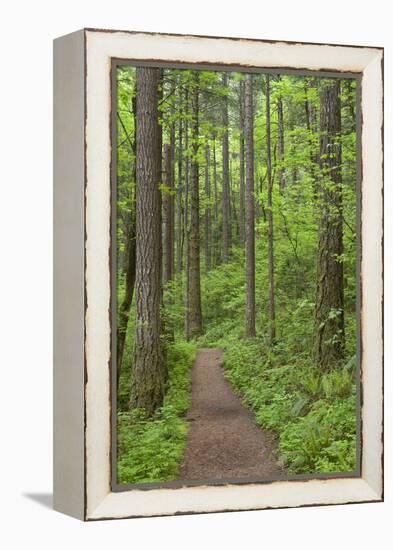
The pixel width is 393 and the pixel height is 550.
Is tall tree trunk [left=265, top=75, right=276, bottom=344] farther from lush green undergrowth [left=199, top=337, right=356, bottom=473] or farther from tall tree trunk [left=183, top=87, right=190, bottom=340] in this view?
tall tree trunk [left=183, top=87, right=190, bottom=340]

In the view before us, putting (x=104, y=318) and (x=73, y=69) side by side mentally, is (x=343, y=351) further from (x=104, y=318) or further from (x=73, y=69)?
(x=73, y=69)

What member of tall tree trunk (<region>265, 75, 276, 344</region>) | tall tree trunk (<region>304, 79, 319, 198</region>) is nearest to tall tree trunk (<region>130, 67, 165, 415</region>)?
tall tree trunk (<region>265, 75, 276, 344</region>)

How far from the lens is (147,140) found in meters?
6.82

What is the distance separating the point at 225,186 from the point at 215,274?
720 mm

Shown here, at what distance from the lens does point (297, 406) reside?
Result: 7.00 meters

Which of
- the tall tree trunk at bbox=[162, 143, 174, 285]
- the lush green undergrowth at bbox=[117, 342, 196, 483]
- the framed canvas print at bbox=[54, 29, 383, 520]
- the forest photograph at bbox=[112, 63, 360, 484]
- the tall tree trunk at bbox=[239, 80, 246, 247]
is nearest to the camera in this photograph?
the framed canvas print at bbox=[54, 29, 383, 520]

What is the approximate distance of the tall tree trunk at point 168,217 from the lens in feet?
22.3

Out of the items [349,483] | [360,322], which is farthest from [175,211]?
[349,483]

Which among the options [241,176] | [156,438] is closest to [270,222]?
[241,176]

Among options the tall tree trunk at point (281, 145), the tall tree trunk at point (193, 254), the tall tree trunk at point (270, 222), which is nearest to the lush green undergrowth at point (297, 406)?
the tall tree trunk at point (270, 222)

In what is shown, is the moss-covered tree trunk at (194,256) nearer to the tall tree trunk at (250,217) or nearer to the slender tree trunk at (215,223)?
the slender tree trunk at (215,223)

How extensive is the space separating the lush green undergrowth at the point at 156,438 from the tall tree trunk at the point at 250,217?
0.68m

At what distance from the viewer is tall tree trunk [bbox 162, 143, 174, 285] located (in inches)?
268

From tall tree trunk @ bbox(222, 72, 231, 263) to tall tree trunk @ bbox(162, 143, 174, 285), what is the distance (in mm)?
419
